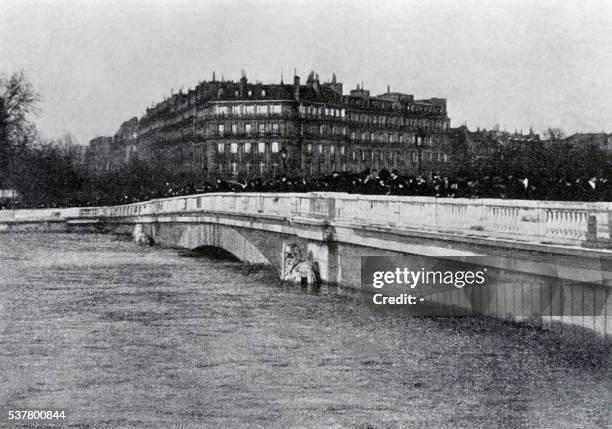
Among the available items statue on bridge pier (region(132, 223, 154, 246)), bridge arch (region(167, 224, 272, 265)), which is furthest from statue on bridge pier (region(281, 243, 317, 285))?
statue on bridge pier (region(132, 223, 154, 246))

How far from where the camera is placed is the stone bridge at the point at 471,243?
12453 millimetres

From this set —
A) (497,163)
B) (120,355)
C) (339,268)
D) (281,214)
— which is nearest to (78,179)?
(497,163)

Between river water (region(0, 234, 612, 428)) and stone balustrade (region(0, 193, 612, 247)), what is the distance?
65.9 inches

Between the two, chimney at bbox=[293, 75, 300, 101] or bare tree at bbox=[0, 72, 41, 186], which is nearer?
bare tree at bbox=[0, 72, 41, 186]

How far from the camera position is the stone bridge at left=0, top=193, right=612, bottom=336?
40.9 ft

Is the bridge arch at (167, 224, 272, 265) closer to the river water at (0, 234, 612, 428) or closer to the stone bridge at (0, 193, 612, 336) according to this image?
the stone bridge at (0, 193, 612, 336)

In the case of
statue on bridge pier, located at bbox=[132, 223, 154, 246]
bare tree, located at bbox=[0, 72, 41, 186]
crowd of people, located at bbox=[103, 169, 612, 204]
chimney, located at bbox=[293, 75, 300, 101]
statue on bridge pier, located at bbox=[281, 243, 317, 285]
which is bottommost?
statue on bridge pier, located at bbox=[281, 243, 317, 285]

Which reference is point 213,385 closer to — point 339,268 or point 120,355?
point 120,355

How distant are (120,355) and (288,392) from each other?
153 inches

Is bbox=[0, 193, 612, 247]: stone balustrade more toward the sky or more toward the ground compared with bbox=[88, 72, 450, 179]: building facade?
more toward the ground

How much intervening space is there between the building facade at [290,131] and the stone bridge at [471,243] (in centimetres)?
6355

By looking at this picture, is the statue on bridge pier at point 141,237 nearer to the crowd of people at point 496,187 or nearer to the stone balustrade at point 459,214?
the stone balustrade at point 459,214

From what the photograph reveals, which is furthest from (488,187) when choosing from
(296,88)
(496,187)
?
(296,88)

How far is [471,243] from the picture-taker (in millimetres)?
15039
